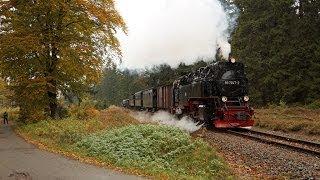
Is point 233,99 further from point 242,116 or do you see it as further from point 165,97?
point 165,97

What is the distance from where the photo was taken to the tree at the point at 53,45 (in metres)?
24.6

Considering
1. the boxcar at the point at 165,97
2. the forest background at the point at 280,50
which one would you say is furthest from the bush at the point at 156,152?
the forest background at the point at 280,50

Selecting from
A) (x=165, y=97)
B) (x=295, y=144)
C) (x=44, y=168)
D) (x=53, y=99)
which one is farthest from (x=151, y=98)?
(x=44, y=168)

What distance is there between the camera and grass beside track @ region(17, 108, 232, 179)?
41.0 ft

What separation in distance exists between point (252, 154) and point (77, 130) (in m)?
8.13

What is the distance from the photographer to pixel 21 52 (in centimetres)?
2473

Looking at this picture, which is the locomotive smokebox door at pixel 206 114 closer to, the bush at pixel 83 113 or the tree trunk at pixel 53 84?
the bush at pixel 83 113

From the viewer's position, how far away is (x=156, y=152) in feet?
48.9

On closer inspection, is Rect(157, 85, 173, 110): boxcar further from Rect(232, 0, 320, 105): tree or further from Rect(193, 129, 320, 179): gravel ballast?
Rect(193, 129, 320, 179): gravel ballast

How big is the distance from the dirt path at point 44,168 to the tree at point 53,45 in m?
10.3

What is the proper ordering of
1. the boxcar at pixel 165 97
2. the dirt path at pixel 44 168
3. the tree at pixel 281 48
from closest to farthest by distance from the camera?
the dirt path at pixel 44 168 < the boxcar at pixel 165 97 < the tree at pixel 281 48

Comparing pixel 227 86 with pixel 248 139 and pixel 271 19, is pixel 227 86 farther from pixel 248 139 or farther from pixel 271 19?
pixel 271 19

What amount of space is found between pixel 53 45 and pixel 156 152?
12662mm

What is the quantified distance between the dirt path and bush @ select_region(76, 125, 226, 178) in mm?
1198
